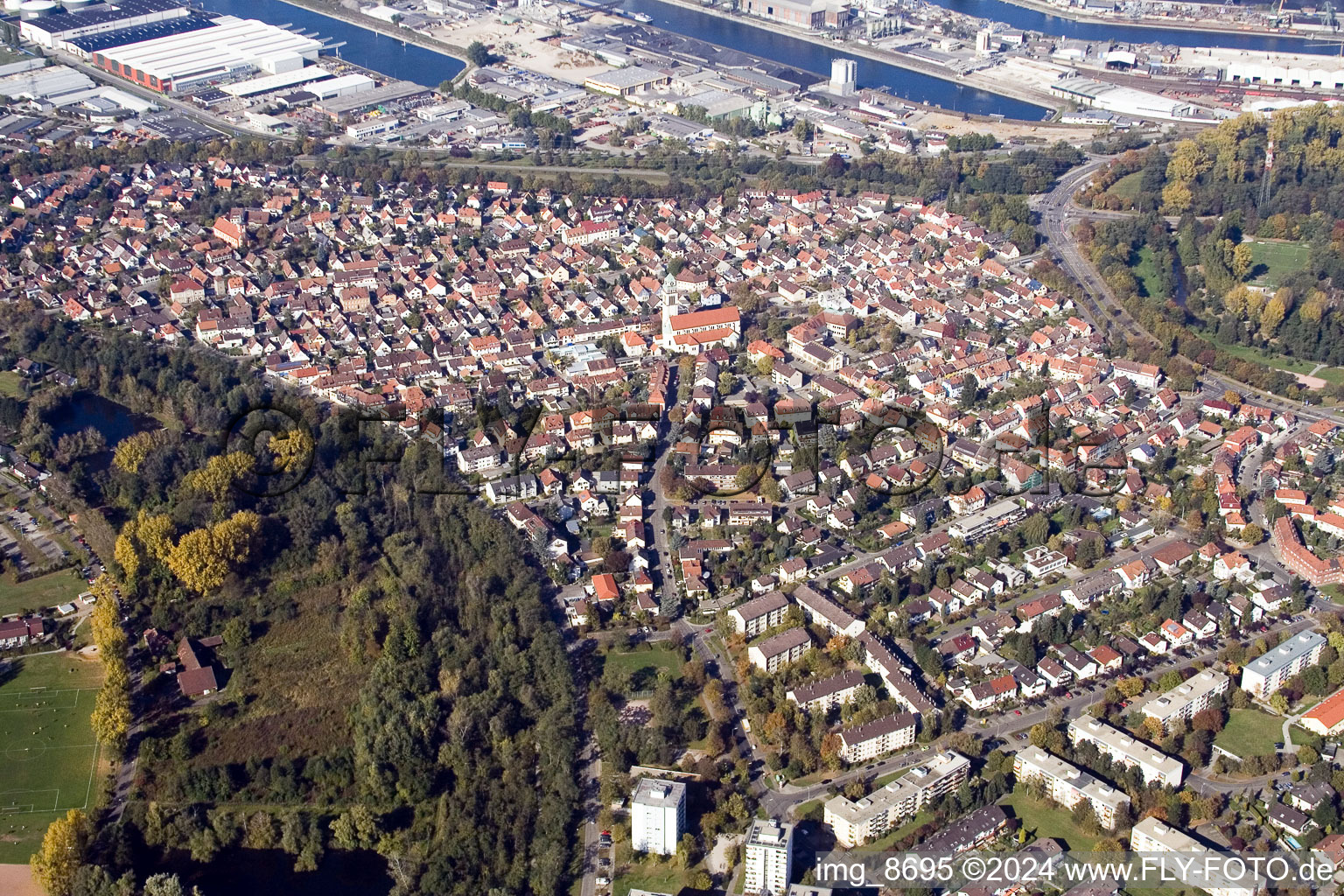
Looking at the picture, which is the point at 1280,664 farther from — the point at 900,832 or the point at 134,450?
the point at 134,450

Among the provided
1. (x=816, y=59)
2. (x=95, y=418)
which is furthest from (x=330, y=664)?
(x=816, y=59)

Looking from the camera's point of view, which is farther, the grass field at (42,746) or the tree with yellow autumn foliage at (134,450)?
the tree with yellow autumn foliage at (134,450)

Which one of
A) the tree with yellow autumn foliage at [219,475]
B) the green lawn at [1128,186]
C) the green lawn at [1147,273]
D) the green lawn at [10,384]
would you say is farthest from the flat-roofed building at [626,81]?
the tree with yellow autumn foliage at [219,475]

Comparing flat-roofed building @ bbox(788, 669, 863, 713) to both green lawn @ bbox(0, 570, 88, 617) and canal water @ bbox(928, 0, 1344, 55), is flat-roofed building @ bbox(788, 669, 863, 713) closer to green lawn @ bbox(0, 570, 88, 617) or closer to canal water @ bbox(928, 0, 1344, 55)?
green lawn @ bbox(0, 570, 88, 617)

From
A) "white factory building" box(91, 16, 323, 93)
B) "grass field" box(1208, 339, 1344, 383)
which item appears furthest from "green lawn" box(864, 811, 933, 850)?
"white factory building" box(91, 16, 323, 93)

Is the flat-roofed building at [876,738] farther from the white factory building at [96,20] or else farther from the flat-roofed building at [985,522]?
the white factory building at [96,20]

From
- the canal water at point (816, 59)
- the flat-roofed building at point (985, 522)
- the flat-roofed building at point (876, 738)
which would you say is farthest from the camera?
the canal water at point (816, 59)

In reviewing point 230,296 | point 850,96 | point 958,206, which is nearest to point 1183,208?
point 958,206
